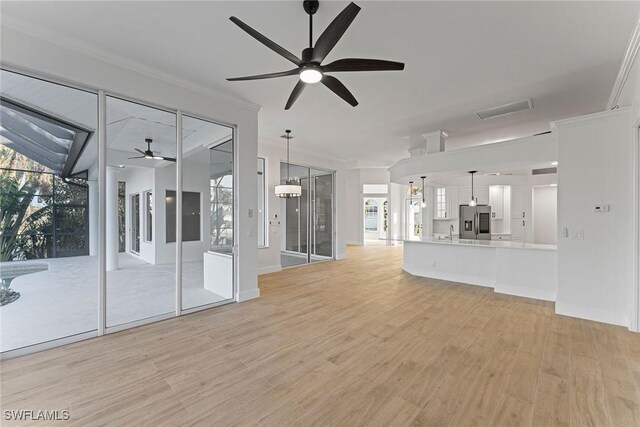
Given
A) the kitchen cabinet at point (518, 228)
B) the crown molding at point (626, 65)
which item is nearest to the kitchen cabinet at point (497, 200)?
the kitchen cabinet at point (518, 228)

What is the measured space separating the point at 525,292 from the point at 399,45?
14.6 ft

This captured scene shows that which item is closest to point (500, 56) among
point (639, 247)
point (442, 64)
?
point (442, 64)

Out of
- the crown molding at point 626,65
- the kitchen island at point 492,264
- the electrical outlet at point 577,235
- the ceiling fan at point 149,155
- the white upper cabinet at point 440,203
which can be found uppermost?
the crown molding at point 626,65

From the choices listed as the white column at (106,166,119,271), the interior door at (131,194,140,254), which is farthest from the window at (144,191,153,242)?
the white column at (106,166,119,271)

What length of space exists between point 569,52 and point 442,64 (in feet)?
4.46

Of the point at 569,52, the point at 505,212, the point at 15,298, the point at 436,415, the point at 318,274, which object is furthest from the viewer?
the point at 505,212

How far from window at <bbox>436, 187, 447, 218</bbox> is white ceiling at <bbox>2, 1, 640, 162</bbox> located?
4.31 m

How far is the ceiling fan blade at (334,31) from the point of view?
1.80 meters

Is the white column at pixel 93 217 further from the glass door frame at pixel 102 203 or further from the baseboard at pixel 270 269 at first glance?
the baseboard at pixel 270 269

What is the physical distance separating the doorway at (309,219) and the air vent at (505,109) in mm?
4579

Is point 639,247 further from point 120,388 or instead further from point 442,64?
point 120,388

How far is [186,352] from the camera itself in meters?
2.79

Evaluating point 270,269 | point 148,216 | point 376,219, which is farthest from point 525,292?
point 376,219

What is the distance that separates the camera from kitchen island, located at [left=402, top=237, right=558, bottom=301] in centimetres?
446
